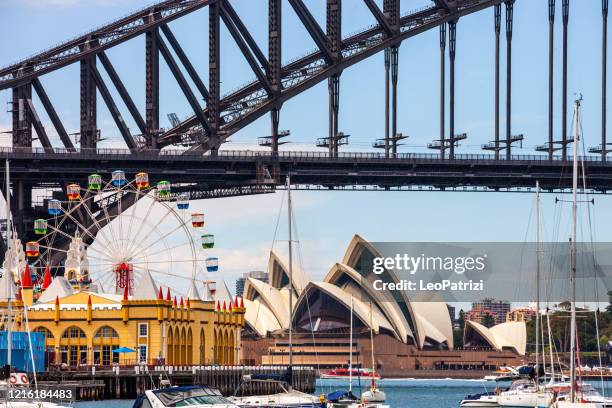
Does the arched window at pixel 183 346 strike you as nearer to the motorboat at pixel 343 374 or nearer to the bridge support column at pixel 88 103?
the bridge support column at pixel 88 103

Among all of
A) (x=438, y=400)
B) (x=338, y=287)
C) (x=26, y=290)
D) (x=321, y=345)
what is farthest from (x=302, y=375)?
(x=321, y=345)

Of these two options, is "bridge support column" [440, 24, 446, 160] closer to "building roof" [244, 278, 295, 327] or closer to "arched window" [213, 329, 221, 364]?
"arched window" [213, 329, 221, 364]

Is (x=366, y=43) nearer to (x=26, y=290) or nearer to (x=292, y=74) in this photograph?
(x=292, y=74)

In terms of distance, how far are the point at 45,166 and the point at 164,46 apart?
11.5m

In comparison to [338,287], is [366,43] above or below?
above

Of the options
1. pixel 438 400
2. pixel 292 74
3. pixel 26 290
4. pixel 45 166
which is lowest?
pixel 438 400

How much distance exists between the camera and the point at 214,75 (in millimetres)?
113250

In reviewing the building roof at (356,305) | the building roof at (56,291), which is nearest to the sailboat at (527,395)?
the building roof at (56,291)

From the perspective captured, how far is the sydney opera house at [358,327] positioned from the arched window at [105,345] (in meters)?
63.5

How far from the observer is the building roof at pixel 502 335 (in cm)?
18425

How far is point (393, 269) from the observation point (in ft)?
538

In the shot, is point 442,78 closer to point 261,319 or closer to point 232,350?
point 232,350

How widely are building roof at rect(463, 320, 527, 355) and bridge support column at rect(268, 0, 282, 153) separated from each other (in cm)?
7492

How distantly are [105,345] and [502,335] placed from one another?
323 ft
